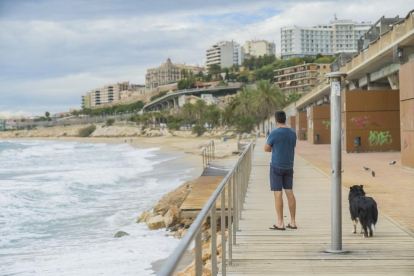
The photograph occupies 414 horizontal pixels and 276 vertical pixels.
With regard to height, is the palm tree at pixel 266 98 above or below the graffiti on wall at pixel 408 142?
above

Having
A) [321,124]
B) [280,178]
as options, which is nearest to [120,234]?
[280,178]

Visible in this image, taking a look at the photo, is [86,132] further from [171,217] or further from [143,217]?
[171,217]

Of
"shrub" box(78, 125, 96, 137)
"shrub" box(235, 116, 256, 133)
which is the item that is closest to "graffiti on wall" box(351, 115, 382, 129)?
"shrub" box(235, 116, 256, 133)

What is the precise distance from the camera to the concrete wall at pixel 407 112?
15938 millimetres

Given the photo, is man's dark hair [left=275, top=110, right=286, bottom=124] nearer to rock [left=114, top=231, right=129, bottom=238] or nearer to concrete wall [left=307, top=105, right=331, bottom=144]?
rock [left=114, top=231, right=129, bottom=238]

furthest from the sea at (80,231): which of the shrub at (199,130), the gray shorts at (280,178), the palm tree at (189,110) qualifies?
the palm tree at (189,110)

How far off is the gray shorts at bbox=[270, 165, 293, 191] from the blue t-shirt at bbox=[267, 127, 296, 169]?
0.12 m

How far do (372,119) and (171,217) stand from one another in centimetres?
1554

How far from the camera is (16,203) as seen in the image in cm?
1970

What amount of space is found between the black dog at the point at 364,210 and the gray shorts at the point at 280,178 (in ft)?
2.75

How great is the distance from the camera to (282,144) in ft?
22.0

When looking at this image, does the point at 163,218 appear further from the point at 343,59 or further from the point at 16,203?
the point at 343,59

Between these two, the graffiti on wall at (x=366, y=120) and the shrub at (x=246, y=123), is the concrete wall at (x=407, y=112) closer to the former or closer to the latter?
the graffiti on wall at (x=366, y=120)

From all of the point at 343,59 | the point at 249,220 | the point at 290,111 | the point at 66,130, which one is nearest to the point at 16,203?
the point at 249,220
